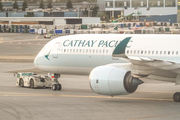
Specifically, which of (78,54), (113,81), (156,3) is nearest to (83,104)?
(113,81)

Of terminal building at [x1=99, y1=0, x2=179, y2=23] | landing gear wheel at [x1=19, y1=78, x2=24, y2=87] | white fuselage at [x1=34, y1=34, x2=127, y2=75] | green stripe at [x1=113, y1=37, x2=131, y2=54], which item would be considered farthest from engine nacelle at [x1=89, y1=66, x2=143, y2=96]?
terminal building at [x1=99, y1=0, x2=179, y2=23]

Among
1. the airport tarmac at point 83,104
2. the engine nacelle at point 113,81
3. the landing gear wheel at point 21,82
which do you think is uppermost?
the engine nacelle at point 113,81

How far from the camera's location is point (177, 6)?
586 feet

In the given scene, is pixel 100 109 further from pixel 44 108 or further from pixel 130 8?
pixel 130 8

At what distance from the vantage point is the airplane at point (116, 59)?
72.9 ft

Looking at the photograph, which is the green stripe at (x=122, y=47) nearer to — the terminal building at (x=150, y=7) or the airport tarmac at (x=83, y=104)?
the airport tarmac at (x=83, y=104)

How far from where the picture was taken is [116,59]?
2541cm

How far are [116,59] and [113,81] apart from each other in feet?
11.1

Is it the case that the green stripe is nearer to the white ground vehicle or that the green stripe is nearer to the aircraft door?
the aircraft door

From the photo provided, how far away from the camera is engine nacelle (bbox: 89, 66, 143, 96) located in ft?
72.8

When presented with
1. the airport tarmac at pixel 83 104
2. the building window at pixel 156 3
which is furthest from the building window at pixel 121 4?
the airport tarmac at pixel 83 104

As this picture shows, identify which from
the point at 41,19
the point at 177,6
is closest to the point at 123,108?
the point at 41,19

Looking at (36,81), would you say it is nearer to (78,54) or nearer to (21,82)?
(21,82)

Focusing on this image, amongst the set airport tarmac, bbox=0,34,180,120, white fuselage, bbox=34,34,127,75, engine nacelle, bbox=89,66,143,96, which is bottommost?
airport tarmac, bbox=0,34,180,120
